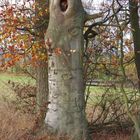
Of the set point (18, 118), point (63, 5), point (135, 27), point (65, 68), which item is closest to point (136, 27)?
point (135, 27)

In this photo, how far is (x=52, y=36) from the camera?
30.5 ft

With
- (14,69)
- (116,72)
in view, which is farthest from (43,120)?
(14,69)

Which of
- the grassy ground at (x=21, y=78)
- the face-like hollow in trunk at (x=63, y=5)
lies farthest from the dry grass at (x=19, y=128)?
the face-like hollow in trunk at (x=63, y=5)

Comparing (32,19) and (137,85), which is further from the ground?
(32,19)

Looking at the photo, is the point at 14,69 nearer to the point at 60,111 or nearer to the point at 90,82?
the point at 90,82

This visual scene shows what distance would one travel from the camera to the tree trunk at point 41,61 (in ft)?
34.3

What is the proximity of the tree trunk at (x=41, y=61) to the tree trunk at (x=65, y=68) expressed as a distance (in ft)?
1.94

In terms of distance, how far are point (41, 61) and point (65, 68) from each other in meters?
2.35

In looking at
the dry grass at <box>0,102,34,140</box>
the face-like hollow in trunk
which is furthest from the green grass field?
the face-like hollow in trunk

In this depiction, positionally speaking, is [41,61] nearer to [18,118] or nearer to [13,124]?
[18,118]

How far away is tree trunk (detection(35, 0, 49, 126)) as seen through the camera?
10.5 metres

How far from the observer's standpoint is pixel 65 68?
30.3 ft

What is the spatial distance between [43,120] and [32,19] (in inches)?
114

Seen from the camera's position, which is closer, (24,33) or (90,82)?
(24,33)
